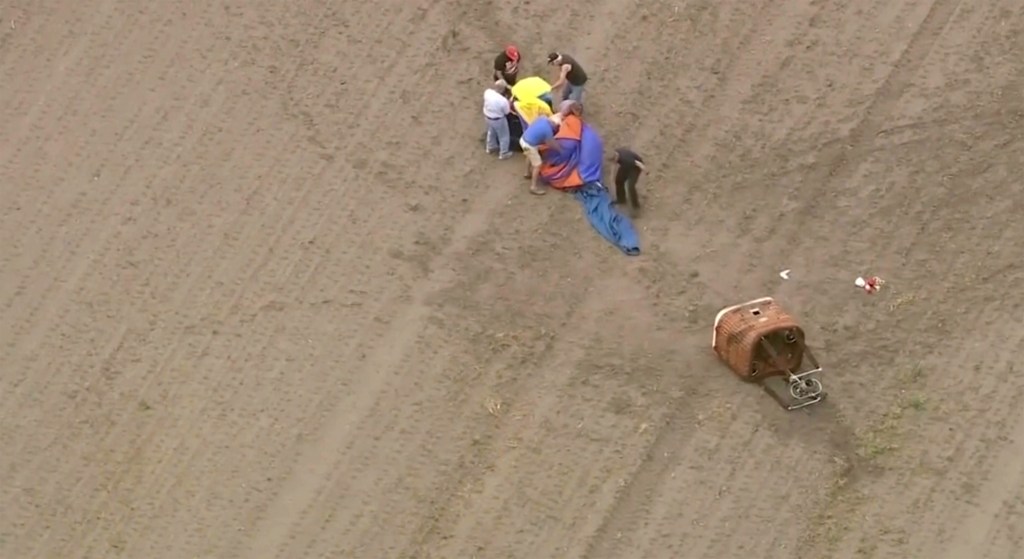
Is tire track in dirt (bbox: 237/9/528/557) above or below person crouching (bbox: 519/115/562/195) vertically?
below

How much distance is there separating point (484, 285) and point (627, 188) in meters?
1.92

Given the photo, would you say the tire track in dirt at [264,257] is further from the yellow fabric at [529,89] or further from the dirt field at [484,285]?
the yellow fabric at [529,89]

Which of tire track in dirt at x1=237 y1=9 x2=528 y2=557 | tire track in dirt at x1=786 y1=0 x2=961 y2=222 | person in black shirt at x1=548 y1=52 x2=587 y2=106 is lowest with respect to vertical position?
tire track in dirt at x1=237 y1=9 x2=528 y2=557

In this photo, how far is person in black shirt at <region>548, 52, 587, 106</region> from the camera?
1462cm

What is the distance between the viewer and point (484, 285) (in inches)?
537

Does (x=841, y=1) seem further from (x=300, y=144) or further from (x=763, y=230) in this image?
(x=300, y=144)

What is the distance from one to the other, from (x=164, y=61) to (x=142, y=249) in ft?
8.51

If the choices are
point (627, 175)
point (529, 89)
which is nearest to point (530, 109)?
point (529, 89)

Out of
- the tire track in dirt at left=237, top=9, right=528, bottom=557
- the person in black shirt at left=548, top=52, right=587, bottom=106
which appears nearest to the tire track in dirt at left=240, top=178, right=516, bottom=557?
the tire track in dirt at left=237, top=9, right=528, bottom=557

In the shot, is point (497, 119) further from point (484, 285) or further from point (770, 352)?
point (770, 352)

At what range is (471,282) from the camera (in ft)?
44.8

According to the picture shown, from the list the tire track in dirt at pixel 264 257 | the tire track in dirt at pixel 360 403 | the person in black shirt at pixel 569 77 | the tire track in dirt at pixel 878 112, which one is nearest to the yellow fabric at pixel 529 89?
the person in black shirt at pixel 569 77

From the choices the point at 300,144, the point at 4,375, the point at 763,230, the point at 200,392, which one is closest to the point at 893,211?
the point at 763,230

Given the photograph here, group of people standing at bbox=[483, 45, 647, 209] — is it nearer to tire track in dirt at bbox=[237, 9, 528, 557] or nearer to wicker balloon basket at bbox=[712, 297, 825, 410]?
tire track in dirt at bbox=[237, 9, 528, 557]
